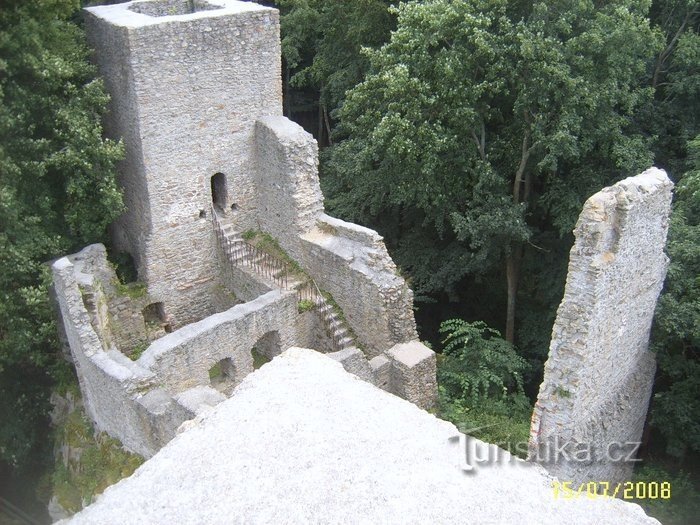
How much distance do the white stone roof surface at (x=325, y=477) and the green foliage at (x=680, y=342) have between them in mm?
5340

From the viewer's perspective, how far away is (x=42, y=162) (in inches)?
489

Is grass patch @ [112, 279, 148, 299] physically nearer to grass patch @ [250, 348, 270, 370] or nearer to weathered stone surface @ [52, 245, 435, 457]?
weathered stone surface @ [52, 245, 435, 457]

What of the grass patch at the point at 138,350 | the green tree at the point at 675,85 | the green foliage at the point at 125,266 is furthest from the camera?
the green tree at the point at 675,85

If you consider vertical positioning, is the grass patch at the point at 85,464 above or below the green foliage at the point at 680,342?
below

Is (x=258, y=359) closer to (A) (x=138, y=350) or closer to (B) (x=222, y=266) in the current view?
(B) (x=222, y=266)

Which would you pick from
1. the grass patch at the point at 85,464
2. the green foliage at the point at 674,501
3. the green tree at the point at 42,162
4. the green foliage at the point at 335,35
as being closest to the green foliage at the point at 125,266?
the green tree at the point at 42,162

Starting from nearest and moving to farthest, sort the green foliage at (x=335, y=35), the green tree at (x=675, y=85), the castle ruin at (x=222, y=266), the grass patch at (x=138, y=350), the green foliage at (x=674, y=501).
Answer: the green foliage at (x=674, y=501) → the castle ruin at (x=222, y=266) → the grass patch at (x=138, y=350) → the green tree at (x=675, y=85) → the green foliage at (x=335, y=35)

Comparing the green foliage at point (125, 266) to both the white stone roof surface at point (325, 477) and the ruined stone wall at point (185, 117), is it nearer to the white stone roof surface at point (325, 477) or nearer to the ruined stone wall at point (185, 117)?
the ruined stone wall at point (185, 117)

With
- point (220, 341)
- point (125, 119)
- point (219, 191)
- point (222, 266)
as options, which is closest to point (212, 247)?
point (222, 266)

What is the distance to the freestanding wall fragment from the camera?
8805 mm

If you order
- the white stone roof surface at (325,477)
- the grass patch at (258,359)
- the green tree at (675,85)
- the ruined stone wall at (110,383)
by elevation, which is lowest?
the grass patch at (258,359)

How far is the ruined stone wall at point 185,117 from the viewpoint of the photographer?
508 inches

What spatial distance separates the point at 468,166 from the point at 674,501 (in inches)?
316

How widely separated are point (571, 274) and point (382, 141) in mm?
7342
